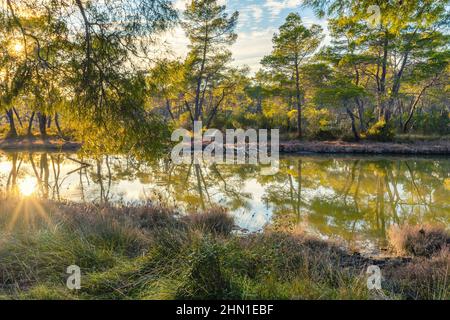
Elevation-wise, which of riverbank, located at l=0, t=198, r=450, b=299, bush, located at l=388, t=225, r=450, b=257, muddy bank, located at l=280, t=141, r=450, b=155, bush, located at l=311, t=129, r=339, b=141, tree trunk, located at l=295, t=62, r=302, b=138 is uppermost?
tree trunk, located at l=295, t=62, r=302, b=138

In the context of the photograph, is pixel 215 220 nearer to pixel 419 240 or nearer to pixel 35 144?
pixel 419 240

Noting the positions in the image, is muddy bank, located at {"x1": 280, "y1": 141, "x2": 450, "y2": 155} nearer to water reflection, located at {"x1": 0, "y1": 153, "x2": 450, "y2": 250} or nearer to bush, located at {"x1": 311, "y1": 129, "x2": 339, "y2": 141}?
bush, located at {"x1": 311, "y1": 129, "x2": 339, "y2": 141}

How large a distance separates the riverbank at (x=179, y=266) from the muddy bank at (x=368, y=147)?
48.9 feet

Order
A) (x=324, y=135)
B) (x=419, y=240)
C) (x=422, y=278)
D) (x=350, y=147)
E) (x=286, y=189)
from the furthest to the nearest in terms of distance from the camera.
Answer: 1. (x=324, y=135)
2. (x=350, y=147)
3. (x=286, y=189)
4. (x=419, y=240)
5. (x=422, y=278)

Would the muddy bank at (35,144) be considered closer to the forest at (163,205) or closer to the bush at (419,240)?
the forest at (163,205)

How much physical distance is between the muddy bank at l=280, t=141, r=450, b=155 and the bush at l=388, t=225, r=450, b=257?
14.6 metres

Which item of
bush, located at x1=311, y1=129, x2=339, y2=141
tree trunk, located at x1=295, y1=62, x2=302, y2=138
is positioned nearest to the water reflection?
bush, located at x1=311, y1=129, x2=339, y2=141

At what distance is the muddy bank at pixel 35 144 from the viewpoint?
73.5 feet

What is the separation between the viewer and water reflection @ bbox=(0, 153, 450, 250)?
7562mm

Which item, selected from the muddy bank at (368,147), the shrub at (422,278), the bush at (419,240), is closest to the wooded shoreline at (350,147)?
the muddy bank at (368,147)

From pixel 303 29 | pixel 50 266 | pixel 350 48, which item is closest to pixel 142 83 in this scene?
pixel 50 266

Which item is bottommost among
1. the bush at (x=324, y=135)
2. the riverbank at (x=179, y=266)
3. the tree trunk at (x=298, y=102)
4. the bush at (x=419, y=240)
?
the bush at (x=419, y=240)

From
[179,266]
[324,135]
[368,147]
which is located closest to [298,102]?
[324,135]

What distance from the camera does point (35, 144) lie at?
81.0ft
